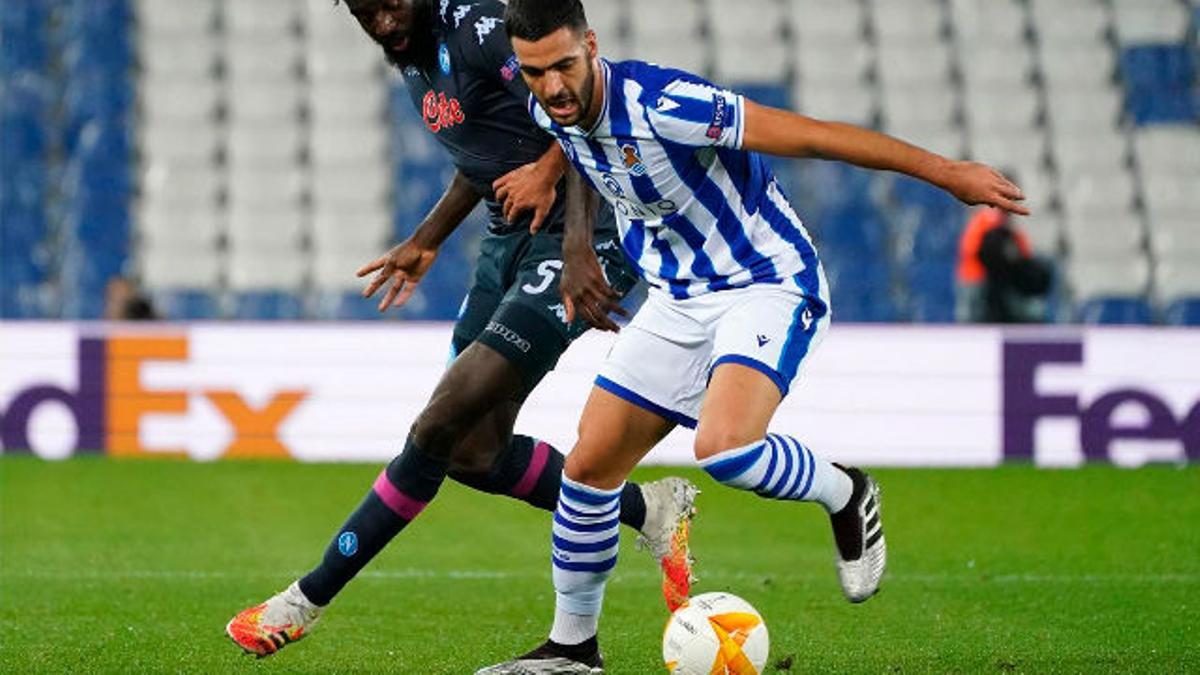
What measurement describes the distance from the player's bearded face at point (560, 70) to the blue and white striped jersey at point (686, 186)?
0.11 metres

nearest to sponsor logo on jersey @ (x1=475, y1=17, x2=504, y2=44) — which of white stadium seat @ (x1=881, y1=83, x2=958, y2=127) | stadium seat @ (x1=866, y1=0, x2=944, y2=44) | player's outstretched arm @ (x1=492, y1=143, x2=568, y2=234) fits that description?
player's outstretched arm @ (x1=492, y1=143, x2=568, y2=234)

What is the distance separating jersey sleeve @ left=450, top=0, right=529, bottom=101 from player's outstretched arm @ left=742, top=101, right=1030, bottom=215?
1.15 meters

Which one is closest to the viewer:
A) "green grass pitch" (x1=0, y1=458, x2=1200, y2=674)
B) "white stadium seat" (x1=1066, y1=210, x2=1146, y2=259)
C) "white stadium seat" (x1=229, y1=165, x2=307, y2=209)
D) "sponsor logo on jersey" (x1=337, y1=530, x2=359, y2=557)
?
"sponsor logo on jersey" (x1=337, y1=530, x2=359, y2=557)

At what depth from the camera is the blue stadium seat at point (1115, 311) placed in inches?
621

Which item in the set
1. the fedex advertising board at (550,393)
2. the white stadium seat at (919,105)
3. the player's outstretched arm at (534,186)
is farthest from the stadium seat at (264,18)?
the player's outstretched arm at (534,186)

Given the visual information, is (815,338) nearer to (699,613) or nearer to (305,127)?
(699,613)

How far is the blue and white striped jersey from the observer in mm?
5277

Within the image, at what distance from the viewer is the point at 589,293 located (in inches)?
221

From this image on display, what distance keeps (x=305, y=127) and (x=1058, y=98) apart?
20.5ft

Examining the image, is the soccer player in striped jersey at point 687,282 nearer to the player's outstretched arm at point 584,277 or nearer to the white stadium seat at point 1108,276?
the player's outstretched arm at point 584,277

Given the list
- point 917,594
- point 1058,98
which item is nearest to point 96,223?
point 1058,98

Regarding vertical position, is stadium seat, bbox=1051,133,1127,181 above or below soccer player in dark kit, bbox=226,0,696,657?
below

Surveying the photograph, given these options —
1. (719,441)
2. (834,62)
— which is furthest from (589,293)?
(834,62)

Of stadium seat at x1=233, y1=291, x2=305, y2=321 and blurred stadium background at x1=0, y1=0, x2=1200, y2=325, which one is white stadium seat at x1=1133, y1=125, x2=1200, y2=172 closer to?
blurred stadium background at x1=0, y1=0, x2=1200, y2=325
